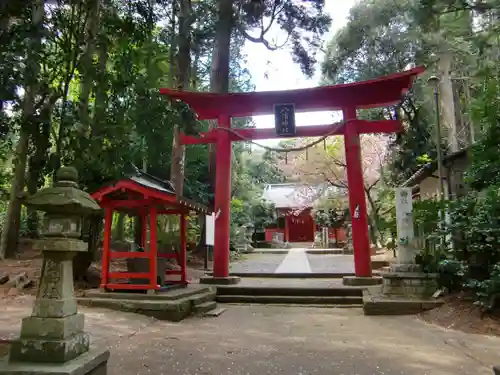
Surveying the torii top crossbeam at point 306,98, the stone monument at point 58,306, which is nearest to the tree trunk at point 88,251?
the torii top crossbeam at point 306,98

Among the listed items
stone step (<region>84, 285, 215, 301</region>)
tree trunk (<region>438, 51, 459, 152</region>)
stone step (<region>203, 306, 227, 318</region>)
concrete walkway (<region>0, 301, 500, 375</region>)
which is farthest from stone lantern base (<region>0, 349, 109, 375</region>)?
tree trunk (<region>438, 51, 459, 152</region>)

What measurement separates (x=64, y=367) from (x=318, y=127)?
868cm

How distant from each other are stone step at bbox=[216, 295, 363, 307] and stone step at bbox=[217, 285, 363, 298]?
184 millimetres

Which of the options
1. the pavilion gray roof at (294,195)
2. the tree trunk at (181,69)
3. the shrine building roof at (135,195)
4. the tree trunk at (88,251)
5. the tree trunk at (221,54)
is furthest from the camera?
the pavilion gray roof at (294,195)

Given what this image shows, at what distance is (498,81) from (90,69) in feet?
24.3

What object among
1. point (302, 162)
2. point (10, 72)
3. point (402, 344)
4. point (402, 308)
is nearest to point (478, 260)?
point (402, 308)

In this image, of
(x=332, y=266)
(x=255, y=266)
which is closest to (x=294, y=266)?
(x=332, y=266)

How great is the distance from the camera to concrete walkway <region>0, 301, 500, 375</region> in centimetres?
417

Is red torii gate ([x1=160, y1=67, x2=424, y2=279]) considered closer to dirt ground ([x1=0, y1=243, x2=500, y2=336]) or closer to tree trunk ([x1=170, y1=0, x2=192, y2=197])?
tree trunk ([x1=170, y1=0, x2=192, y2=197])

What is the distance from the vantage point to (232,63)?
69.7 ft

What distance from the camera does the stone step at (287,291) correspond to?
29.4 feet

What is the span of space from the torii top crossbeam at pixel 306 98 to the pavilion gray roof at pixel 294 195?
1338 centimetres

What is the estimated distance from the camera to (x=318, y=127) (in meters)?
10.4

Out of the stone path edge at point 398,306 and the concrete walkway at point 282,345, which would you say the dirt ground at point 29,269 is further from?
the stone path edge at point 398,306
